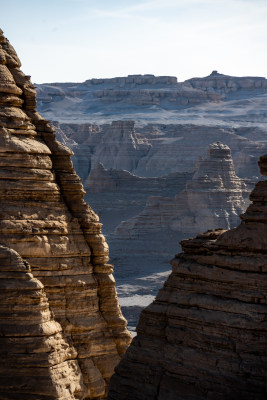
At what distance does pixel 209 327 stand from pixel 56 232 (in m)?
6.56

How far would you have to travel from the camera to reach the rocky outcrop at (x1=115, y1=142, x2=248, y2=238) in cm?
8662

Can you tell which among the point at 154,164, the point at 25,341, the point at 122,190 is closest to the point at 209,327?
the point at 25,341

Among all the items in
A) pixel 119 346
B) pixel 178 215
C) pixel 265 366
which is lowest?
pixel 178 215

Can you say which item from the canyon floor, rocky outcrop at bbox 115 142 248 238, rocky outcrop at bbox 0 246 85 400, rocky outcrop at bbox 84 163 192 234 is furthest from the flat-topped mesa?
rocky outcrop at bbox 84 163 192 234

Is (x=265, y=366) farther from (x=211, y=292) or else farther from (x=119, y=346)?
(x=119, y=346)

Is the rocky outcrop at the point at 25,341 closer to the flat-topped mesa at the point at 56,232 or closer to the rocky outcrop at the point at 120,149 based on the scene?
the flat-topped mesa at the point at 56,232

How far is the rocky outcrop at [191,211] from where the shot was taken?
86.6m

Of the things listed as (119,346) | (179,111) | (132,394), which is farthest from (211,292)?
(179,111)

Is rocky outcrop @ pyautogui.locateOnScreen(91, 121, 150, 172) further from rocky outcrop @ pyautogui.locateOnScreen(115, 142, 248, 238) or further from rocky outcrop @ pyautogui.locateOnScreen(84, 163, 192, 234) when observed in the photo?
rocky outcrop @ pyautogui.locateOnScreen(115, 142, 248, 238)

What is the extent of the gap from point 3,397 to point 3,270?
2033mm

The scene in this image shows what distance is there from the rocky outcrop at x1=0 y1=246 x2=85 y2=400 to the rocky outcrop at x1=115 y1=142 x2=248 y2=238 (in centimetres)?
6829

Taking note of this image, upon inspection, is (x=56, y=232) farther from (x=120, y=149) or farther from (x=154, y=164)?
(x=120, y=149)

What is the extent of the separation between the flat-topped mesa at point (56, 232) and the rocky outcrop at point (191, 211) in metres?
65.1

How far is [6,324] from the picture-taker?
17.1 meters
